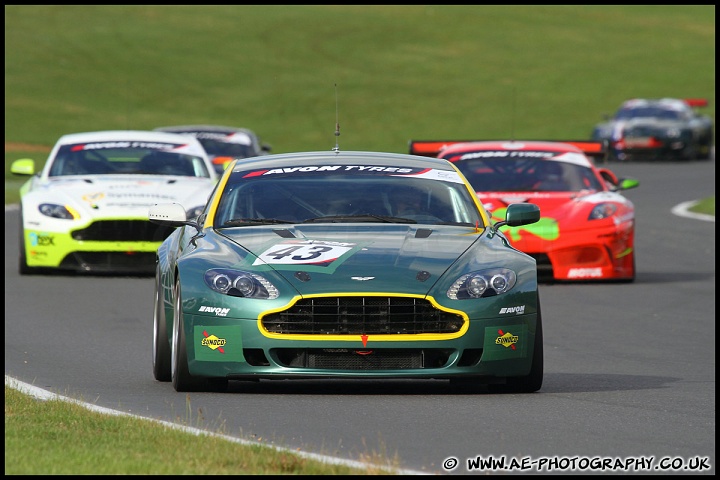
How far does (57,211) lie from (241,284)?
793 cm

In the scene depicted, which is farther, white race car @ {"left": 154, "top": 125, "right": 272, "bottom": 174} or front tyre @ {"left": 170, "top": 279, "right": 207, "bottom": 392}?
white race car @ {"left": 154, "top": 125, "right": 272, "bottom": 174}

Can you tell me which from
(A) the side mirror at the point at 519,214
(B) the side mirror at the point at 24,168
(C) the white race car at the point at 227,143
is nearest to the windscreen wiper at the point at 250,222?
(A) the side mirror at the point at 519,214

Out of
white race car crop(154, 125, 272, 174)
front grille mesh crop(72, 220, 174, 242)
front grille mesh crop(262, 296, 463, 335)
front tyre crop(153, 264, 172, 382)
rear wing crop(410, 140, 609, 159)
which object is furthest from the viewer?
white race car crop(154, 125, 272, 174)

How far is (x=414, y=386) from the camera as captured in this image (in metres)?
9.30

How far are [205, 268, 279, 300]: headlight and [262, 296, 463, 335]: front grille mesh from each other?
132 mm

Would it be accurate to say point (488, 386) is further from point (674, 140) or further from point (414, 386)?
point (674, 140)

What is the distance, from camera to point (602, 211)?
53.1 feet

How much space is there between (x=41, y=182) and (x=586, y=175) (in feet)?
17.3

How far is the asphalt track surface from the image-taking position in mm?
6996

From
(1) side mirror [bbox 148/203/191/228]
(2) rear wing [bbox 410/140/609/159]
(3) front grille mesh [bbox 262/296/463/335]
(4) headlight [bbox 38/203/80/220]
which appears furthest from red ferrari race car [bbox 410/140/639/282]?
(3) front grille mesh [bbox 262/296/463/335]

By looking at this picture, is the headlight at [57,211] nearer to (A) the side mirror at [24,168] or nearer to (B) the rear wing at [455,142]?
(A) the side mirror at [24,168]

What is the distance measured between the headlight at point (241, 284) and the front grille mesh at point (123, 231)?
741 cm

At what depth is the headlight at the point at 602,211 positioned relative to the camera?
1611 centimetres

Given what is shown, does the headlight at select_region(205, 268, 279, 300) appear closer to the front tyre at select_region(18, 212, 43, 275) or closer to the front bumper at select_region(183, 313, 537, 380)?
the front bumper at select_region(183, 313, 537, 380)
